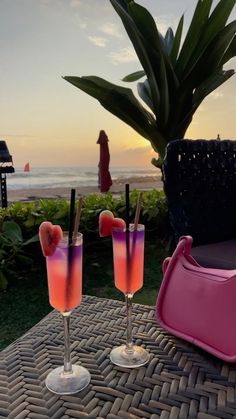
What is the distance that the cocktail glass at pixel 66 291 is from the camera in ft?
2.47

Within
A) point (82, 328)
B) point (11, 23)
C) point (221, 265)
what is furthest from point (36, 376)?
point (11, 23)

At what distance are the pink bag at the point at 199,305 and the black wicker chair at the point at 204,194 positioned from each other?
54 centimetres

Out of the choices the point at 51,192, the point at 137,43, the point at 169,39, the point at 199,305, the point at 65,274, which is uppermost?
the point at 169,39

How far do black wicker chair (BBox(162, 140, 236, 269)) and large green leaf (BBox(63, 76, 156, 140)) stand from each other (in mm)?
1287

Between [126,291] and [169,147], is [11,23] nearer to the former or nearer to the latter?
[169,147]

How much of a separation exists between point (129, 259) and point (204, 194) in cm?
109

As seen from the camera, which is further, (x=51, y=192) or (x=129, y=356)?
(x=51, y=192)

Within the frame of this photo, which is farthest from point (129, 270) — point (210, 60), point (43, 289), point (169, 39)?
point (169, 39)

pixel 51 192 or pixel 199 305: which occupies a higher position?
pixel 199 305

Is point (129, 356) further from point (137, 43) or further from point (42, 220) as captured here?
point (137, 43)

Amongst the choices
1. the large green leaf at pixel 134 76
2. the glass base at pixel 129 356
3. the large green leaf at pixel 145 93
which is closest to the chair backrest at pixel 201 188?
the glass base at pixel 129 356

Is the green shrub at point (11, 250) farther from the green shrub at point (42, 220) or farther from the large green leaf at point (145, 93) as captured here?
the large green leaf at point (145, 93)

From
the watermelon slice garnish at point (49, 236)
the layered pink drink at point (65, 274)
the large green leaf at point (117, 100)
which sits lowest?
the layered pink drink at point (65, 274)

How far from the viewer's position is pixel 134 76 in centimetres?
388
